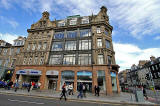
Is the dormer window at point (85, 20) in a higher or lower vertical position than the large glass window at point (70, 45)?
higher

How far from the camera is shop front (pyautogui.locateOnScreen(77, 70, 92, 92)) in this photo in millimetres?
19766

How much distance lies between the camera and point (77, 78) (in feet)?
67.9

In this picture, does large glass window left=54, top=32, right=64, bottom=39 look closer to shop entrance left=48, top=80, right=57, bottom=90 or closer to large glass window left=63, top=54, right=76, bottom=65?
large glass window left=63, top=54, right=76, bottom=65

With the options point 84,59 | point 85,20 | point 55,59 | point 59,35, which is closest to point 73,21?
point 85,20

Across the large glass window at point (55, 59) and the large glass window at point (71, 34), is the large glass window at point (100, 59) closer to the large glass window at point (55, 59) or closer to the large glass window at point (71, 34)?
the large glass window at point (71, 34)

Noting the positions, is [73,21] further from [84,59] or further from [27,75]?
[27,75]

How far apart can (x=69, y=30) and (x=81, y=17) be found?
6.04m

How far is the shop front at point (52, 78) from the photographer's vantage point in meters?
22.2

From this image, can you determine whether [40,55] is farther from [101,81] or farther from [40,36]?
[101,81]

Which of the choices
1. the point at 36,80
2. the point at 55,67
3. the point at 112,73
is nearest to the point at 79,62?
the point at 55,67

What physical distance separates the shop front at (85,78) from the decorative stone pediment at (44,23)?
18.0 m

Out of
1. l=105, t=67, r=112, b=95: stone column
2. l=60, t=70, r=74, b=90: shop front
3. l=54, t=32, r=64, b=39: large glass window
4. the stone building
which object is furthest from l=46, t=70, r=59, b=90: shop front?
the stone building

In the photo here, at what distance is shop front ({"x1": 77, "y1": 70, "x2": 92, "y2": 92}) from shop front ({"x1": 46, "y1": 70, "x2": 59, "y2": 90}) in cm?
577

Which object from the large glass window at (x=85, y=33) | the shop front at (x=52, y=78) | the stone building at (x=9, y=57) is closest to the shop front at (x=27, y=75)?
the shop front at (x=52, y=78)
